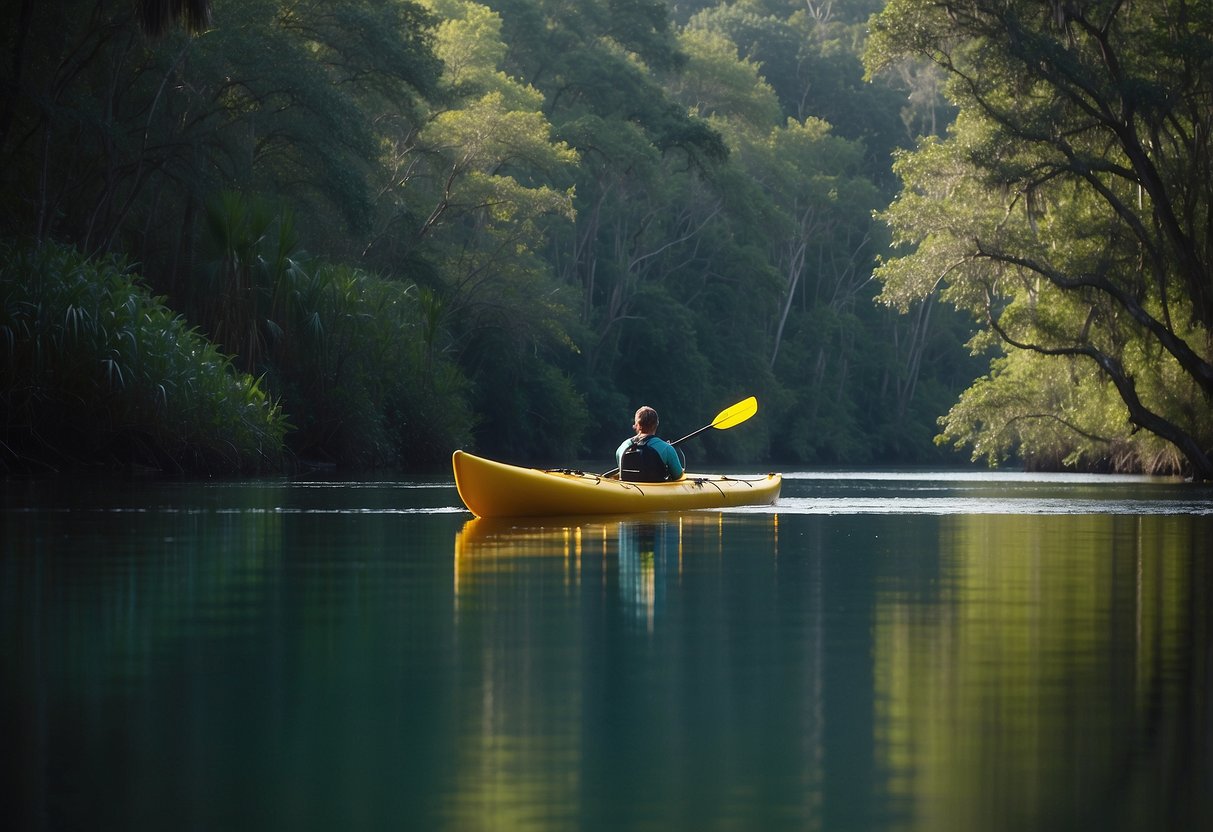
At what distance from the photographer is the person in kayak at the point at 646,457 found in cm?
1541

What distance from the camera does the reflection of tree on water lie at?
7.24 m

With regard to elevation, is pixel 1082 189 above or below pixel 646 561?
above

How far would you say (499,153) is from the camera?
128 ft

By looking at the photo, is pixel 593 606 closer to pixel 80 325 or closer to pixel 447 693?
pixel 447 693

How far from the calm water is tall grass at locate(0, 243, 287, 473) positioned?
30.5ft

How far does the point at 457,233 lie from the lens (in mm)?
43000

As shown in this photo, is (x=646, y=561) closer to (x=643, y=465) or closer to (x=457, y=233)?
(x=643, y=465)

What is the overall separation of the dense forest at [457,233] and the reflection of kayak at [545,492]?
6728 mm

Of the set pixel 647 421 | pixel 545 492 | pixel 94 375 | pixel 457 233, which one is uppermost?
pixel 457 233

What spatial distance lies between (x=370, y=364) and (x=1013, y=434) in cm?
1224

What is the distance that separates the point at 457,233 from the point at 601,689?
38.8m

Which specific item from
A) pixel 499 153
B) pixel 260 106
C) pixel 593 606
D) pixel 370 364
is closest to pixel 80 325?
pixel 370 364

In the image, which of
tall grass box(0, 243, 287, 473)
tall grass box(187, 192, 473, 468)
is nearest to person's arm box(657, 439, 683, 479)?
tall grass box(0, 243, 287, 473)

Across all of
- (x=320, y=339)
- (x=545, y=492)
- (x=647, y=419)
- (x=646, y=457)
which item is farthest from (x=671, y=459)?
(x=320, y=339)
